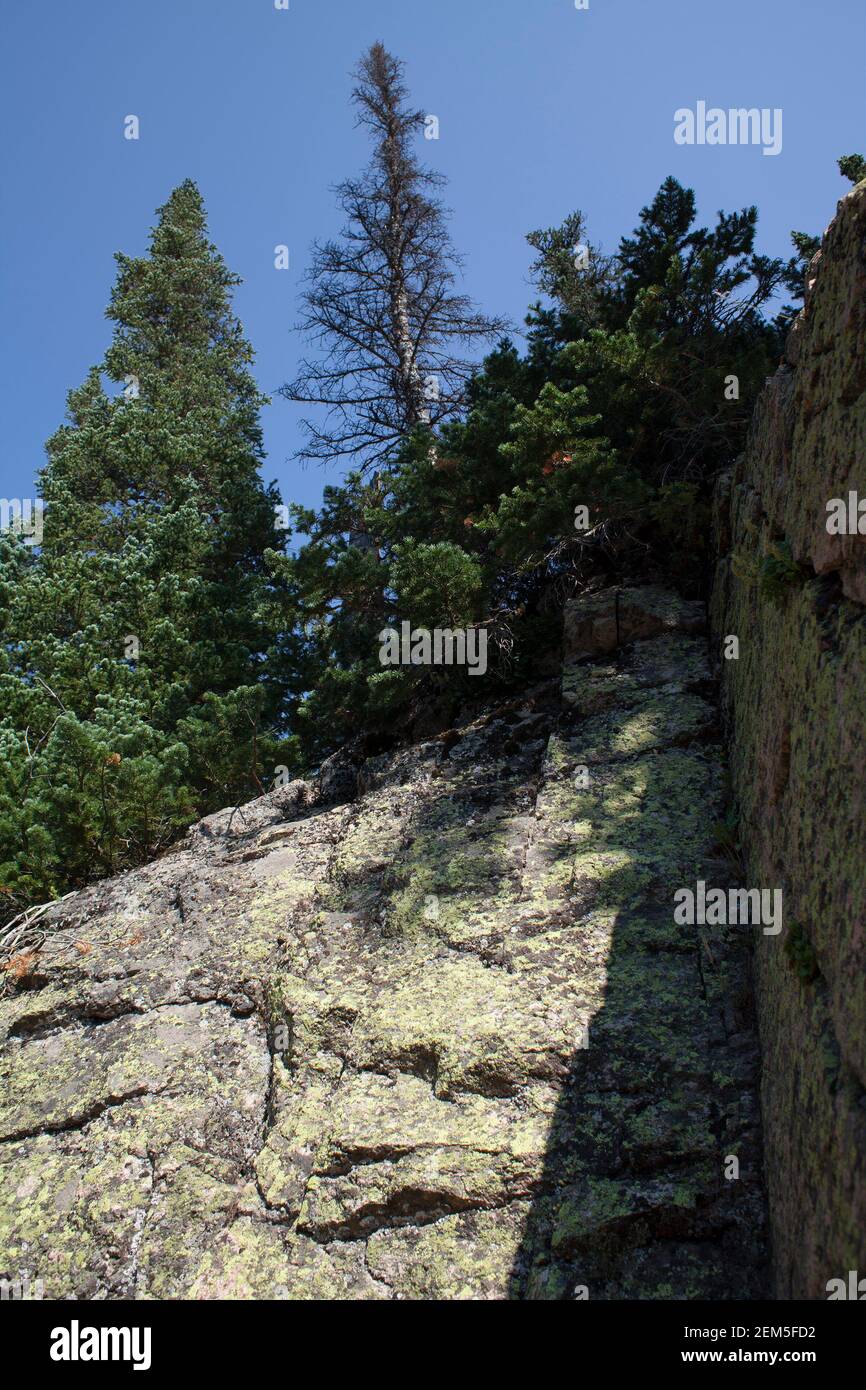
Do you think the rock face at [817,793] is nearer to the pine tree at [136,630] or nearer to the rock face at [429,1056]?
the rock face at [429,1056]

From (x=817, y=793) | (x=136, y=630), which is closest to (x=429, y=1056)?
(x=817, y=793)

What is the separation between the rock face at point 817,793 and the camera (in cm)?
300

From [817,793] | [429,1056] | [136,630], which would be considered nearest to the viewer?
[817,793]

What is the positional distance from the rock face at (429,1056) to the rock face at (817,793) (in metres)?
0.53

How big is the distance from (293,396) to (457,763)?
33.6 feet

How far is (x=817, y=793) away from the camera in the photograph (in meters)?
3.69

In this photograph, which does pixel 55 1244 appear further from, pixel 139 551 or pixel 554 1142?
pixel 139 551

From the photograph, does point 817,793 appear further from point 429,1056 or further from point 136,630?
point 136,630

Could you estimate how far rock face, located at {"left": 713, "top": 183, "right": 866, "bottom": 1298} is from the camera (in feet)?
9.84

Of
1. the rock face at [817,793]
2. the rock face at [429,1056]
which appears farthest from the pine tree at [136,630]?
the rock face at [817,793]

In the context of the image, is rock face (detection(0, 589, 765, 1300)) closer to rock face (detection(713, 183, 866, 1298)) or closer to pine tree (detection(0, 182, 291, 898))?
rock face (detection(713, 183, 866, 1298))

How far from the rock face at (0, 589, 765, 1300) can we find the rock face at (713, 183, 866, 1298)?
1.74 feet

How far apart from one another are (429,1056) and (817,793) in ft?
8.98

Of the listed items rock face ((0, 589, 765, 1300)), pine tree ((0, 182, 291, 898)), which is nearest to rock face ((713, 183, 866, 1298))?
rock face ((0, 589, 765, 1300))
